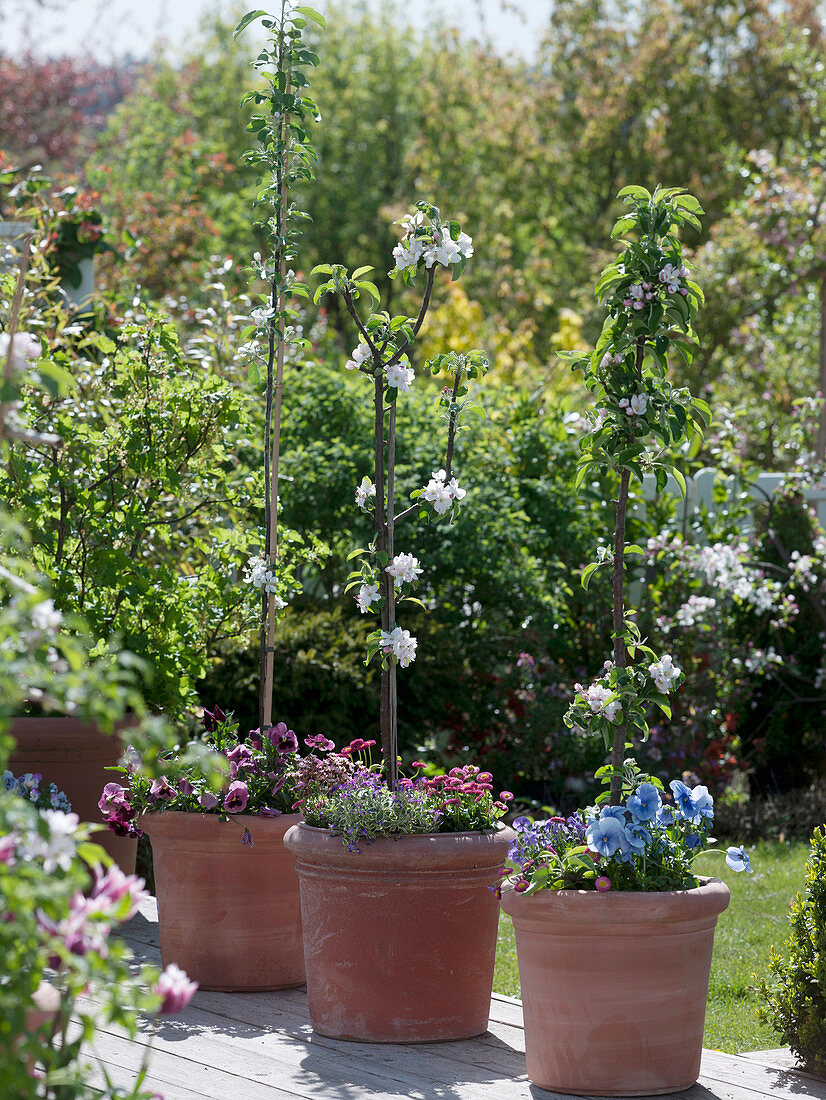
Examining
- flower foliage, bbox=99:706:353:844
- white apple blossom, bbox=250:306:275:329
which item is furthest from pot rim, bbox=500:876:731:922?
white apple blossom, bbox=250:306:275:329

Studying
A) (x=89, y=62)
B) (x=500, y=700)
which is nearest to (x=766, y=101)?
(x=89, y=62)

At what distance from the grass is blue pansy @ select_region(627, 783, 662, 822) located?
35 cm

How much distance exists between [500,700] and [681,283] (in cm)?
344

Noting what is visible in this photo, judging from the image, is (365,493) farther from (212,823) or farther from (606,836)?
(606,836)

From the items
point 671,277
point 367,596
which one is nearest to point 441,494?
point 367,596

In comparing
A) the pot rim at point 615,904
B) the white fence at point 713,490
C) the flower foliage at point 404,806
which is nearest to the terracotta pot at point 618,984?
the pot rim at point 615,904

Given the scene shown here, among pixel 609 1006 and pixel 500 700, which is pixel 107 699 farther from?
pixel 500 700

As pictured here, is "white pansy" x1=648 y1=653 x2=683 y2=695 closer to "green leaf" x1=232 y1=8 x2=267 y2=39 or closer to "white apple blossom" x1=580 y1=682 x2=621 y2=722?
"white apple blossom" x1=580 y1=682 x2=621 y2=722

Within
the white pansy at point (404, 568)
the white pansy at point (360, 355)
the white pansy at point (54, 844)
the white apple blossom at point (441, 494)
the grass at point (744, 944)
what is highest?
the white pansy at point (360, 355)

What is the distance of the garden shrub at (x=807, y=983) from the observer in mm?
2953

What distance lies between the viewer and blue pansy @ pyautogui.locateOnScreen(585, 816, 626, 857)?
277 centimetres

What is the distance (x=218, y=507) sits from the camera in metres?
4.65

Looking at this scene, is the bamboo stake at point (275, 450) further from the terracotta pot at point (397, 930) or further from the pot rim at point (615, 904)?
the pot rim at point (615, 904)

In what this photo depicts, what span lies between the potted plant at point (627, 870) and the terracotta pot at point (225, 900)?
3.01 feet
